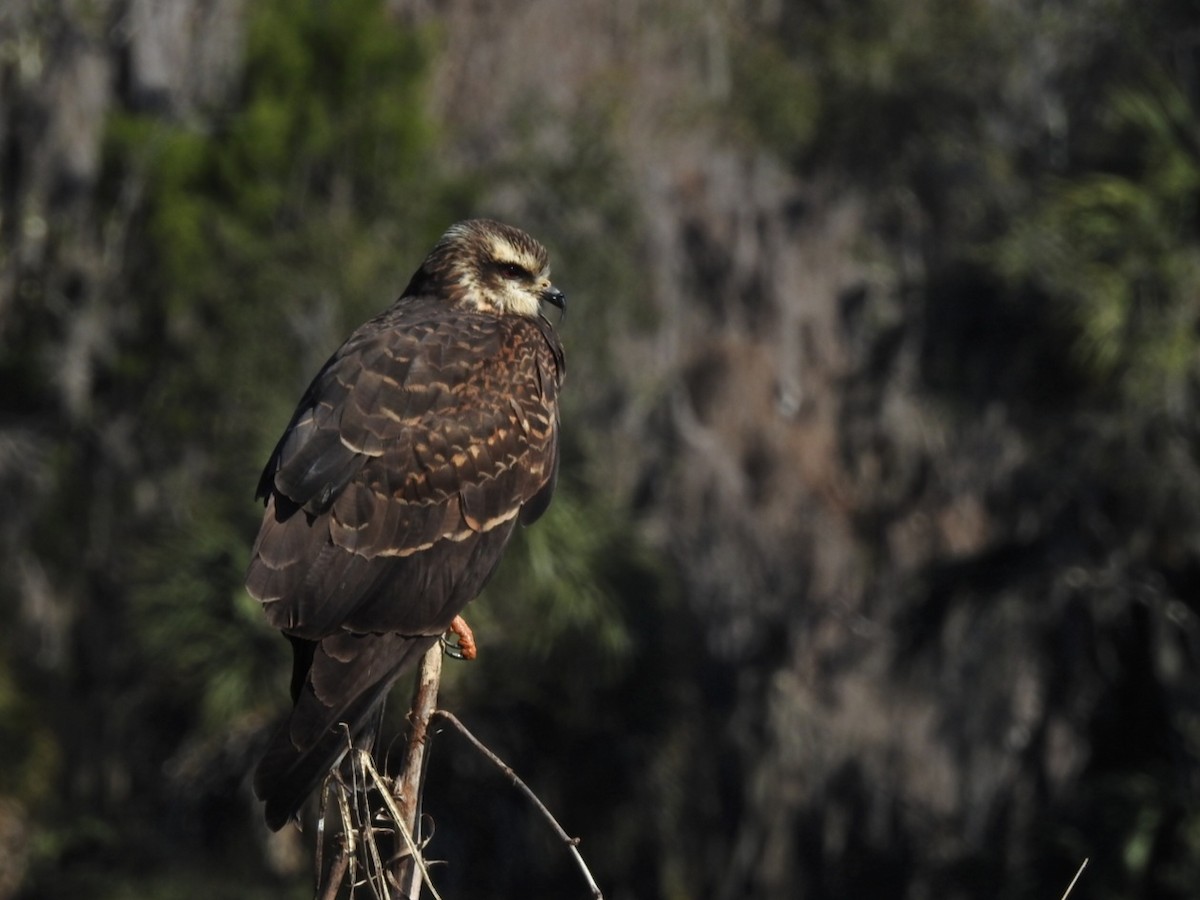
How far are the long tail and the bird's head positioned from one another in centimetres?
134

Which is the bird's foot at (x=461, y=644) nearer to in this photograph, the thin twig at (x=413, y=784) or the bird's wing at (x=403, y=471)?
the bird's wing at (x=403, y=471)

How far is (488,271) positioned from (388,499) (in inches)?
42.9

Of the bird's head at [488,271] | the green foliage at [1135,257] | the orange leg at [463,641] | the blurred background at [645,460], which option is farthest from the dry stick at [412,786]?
the green foliage at [1135,257]

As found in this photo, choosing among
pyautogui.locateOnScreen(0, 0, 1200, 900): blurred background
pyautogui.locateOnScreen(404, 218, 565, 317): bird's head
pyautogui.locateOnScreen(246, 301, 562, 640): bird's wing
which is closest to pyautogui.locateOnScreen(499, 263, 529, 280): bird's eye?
pyautogui.locateOnScreen(404, 218, 565, 317): bird's head

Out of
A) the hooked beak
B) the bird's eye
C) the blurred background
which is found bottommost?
the blurred background

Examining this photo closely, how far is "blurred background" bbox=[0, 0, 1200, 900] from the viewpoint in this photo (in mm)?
14172

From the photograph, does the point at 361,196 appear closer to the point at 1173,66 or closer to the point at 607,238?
the point at 607,238

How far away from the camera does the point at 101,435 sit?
16484mm

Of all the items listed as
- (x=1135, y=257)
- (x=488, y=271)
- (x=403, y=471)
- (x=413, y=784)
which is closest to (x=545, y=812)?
(x=413, y=784)

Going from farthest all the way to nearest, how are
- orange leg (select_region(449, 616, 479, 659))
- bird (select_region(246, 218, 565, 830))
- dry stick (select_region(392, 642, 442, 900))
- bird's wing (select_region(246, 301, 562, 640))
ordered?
orange leg (select_region(449, 616, 479, 659)) → bird's wing (select_region(246, 301, 562, 640)) → bird (select_region(246, 218, 565, 830)) → dry stick (select_region(392, 642, 442, 900))

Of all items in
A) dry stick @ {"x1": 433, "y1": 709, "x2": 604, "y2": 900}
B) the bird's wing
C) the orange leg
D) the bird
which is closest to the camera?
dry stick @ {"x1": 433, "y1": 709, "x2": 604, "y2": 900}

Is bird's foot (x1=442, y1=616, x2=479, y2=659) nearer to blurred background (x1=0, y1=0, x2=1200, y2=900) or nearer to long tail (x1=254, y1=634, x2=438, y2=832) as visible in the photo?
long tail (x1=254, y1=634, x2=438, y2=832)

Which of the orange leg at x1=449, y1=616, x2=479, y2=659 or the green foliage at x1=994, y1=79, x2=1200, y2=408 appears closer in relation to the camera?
the orange leg at x1=449, y1=616, x2=479, y2=659

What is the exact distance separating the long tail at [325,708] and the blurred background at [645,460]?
320 inches
